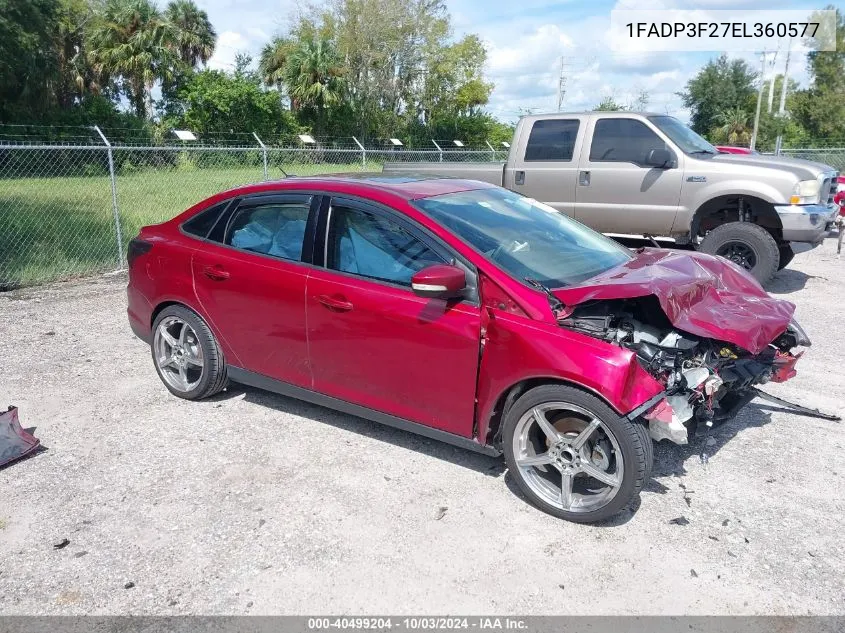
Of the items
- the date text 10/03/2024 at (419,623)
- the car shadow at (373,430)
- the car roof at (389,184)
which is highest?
the car roof at (389,184)

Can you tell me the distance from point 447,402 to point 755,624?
169cm

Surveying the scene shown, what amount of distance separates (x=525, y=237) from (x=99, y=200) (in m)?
14.1

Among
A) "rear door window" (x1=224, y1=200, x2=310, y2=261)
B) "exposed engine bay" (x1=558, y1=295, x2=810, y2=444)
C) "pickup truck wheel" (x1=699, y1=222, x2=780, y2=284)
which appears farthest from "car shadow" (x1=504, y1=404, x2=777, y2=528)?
"pickup truck wheel" (x1=699, y1=222, x2=780, y2=284)

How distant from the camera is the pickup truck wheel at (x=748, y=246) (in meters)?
7.73

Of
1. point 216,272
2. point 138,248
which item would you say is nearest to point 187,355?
point 216,272

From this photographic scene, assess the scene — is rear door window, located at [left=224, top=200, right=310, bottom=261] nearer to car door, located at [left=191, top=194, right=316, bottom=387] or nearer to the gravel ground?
car door, located at [left=191, top=194, right=316, bottom=387]

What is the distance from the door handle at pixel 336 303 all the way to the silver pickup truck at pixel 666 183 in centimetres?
466

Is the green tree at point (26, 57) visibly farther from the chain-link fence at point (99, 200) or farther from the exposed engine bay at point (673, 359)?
the exposed engine bay at point (673, 359)

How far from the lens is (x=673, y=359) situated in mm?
3396

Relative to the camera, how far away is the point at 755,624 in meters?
2.71

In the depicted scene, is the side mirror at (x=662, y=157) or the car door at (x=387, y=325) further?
the side mirror at (x=662, y=157)

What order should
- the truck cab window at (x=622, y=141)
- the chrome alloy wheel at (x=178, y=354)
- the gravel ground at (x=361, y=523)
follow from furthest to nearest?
the truck cab window at (x=622, y=141) < the chrome alloy wheel at (x=178, y=354) < the gravel ground at (x=361, y=523)

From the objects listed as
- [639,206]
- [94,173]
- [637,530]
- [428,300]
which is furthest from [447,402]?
[94,173]

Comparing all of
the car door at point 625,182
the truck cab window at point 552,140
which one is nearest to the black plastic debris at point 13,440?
the car door at point 625,182
